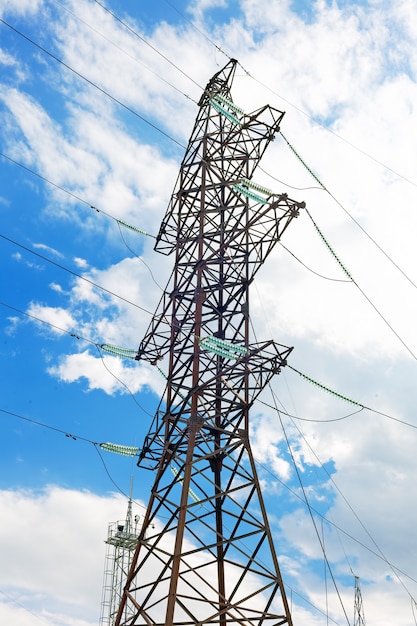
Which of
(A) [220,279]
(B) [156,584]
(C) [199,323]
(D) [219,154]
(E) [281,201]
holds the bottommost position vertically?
(B) [156,584]

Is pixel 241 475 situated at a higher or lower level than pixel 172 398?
lower

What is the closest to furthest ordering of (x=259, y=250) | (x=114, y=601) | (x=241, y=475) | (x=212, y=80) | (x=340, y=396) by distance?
(x=241, y=475)
(x=340, y=396)
(x=259, y=250)
(x=212, y=80)
(x=114, y=601)

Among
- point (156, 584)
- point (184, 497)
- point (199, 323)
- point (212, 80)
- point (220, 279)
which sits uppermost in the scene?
point (212, 80)

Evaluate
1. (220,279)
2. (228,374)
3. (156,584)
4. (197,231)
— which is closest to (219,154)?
(197,231)

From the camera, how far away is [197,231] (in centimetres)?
2606

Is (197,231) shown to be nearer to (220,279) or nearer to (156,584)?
(220,279)

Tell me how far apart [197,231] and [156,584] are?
13791 millimetres

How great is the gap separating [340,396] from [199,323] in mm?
6013

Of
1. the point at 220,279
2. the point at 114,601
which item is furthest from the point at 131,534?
the point at 220,279

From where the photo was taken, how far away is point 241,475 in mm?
21516

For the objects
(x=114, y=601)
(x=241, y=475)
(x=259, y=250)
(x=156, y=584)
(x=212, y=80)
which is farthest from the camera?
(x=114, y=601)

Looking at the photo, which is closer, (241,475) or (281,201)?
(241,475)

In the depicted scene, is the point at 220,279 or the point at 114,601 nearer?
the point at 220,279

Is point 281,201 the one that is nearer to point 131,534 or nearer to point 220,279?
point 220,279
